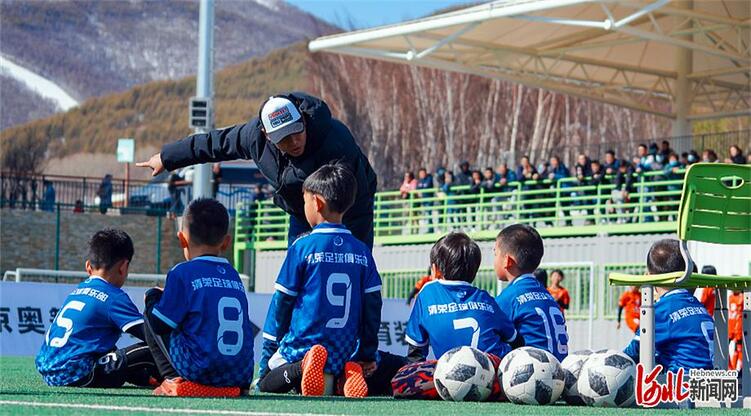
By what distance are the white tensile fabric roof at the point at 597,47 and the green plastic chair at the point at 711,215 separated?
1800 cm

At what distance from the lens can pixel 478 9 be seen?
92.1ft

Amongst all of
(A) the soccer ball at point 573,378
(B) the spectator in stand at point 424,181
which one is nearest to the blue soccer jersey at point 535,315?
(A) the soccer ball at point 573,378

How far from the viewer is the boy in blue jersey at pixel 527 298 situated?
28.8ft

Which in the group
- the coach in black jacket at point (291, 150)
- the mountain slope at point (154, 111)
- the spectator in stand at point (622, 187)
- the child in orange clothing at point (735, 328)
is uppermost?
the mountain slope at point (154, 111)

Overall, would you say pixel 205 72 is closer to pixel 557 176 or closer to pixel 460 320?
pixel 557 176

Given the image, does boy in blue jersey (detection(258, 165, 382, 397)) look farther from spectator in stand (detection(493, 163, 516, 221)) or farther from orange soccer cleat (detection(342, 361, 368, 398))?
spectator in stand (detection(493, 163, 516, 221))

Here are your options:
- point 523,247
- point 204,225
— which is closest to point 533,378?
point 523,247

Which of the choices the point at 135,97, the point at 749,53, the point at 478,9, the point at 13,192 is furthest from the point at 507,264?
the point at 135,97

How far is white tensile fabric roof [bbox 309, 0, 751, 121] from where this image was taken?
28.0 meters

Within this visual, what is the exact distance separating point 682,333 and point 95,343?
3.57m

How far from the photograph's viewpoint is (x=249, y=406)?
667 cm

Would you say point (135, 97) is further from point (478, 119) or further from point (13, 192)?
point (13, 192)

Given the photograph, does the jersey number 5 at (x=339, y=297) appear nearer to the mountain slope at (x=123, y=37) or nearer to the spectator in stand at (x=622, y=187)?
the spectator in stand at (x=622, y=187)

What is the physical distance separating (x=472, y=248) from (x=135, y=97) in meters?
121
